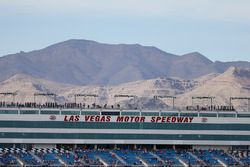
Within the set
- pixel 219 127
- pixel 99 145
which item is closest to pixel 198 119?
pixel 219 127

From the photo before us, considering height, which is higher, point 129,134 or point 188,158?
point 129,134

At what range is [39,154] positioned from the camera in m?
145

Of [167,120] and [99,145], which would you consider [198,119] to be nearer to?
[167,120]

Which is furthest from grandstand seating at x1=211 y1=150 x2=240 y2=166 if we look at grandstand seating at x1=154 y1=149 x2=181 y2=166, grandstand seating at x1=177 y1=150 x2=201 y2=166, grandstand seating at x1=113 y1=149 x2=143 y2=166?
grandstand seating at x1=113 y1=149 x2=143 y2=166

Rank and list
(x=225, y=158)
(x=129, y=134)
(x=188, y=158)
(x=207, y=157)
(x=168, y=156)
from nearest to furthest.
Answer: (x=188, y=158) < (x=168, y=156) < (x=225, y=158) < (x=207, y=157) < (x=129, y=134)

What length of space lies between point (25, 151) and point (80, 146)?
14.3 m

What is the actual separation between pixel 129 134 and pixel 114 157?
14.4 m

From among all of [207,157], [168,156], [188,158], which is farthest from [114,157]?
[207,157]

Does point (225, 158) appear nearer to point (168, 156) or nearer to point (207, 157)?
point (207, 157)

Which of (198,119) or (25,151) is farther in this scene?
(198,119)

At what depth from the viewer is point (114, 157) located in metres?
146

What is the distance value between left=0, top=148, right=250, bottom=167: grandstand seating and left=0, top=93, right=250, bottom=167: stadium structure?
0.59 feet

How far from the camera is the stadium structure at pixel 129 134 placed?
5920 inches

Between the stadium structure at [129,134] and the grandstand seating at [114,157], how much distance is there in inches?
7.1
